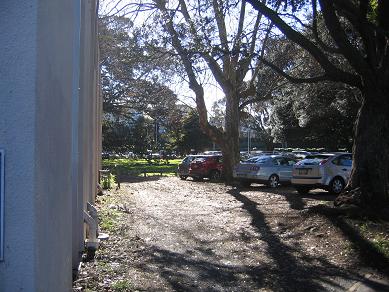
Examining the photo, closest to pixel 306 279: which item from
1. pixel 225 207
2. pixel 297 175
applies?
pixel 225 207

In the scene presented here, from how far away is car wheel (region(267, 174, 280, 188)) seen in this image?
24.0 m

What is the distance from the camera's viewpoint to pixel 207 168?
29.7 meters

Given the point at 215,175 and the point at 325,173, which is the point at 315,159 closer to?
the point at 325,173

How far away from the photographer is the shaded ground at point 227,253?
721 cm

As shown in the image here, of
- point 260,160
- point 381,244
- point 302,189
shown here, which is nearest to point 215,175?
point 260,160

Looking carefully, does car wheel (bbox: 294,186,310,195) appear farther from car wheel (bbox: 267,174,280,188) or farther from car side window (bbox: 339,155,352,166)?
car wheel (bbox: 267,174,280,188)

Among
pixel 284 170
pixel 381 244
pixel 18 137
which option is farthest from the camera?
pixel 284 170

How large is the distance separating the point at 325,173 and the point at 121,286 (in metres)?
14.2

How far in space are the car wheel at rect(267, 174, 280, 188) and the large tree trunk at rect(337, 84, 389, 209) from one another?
470 inches

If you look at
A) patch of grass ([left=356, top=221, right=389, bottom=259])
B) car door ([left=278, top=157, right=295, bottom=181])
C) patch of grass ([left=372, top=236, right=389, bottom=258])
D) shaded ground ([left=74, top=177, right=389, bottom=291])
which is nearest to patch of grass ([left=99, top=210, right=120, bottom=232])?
shaded ground ([left=74, top=177, right=389, bottom=291])

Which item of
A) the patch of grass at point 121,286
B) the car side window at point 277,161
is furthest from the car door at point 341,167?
→ the patch of grass at point 121,286

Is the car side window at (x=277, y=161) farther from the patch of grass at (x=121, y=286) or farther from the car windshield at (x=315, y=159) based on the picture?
the patch of grass at (x=121, y=286)

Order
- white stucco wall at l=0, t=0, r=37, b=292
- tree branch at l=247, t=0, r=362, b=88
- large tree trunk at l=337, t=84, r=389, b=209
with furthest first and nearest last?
1. large tree trunk at l=337, t=84, r=389, b=209
2. tree branch at l=247, t=0, r=362, b=88
3. white stucco wall at l=0, t=0, r=37, b=292

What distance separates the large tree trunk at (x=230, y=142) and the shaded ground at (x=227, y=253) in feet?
42.5
